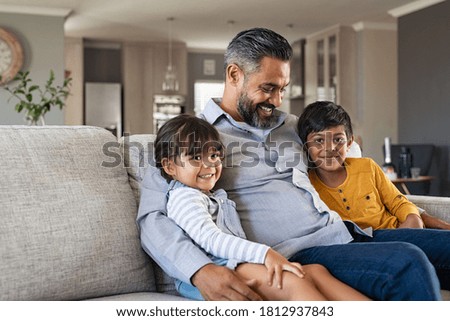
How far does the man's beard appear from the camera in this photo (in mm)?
1872

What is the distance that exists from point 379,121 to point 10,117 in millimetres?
4752

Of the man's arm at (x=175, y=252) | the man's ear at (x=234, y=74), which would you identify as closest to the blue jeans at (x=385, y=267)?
the man's arm at (x=175, y=252)

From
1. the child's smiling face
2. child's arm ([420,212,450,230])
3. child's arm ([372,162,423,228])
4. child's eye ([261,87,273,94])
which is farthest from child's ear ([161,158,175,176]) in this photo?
child's arm ([420,212,450,230])

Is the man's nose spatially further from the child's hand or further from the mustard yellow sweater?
the child's hand

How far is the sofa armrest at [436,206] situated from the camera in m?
2.06

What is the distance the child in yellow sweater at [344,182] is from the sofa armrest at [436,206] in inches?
3.1

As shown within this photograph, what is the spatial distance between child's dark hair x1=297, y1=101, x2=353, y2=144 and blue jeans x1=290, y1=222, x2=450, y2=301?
47cm

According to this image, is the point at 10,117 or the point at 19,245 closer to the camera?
the point at 19,245

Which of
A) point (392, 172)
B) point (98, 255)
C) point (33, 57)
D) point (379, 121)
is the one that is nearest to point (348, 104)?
point (379, 121)

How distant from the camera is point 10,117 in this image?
678 cm

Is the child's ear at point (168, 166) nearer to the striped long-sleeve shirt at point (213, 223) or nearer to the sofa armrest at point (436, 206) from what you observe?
the striped long-sleeve shirt at point (213, 223)

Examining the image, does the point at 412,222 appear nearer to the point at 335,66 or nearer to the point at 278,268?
the point at 278,268

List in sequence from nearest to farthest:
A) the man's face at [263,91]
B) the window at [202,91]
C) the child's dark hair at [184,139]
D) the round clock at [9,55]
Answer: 1. the child's dark hair at [184,139]
2. the man's face at [263,91]
3. the round clock at [9,55]
4. the window at [202,91]
